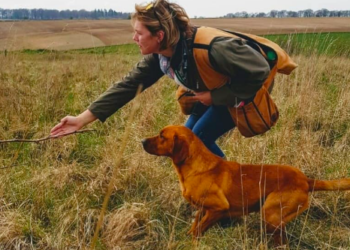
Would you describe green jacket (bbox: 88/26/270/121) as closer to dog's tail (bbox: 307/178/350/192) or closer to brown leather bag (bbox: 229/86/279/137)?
brown leather bag (bbox: 229/86/279/137)

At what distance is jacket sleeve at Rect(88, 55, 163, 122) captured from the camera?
9.30ft

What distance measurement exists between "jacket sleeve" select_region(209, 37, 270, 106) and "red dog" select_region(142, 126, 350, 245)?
469mm

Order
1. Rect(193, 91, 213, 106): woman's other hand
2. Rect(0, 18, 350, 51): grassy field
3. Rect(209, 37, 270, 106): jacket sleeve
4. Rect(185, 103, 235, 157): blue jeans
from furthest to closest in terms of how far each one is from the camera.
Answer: Rect(0, 18, 350, 51): grassy field, Rect(185, 103, 235, 157): blue jeans, Rect(193, 91, 213, 106): woman's other hand, Rect(209, 37, 270, 106): jacket sleeve

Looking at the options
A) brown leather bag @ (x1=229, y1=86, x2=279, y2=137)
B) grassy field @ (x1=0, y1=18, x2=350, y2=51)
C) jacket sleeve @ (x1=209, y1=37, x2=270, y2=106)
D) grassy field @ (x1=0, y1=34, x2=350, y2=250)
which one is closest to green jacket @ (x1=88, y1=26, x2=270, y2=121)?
jacket sleeve @ (x1=209, y1=37, x2=270, y2=106)

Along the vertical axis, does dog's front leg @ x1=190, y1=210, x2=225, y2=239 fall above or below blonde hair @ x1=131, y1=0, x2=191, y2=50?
below

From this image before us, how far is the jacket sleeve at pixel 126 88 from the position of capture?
9.30ft

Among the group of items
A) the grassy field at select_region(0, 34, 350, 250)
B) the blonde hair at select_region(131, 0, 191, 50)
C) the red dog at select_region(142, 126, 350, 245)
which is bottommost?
the grassy field at select_region(0, 34, 350, 250)

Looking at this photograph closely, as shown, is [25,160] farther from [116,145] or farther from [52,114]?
[52,114]

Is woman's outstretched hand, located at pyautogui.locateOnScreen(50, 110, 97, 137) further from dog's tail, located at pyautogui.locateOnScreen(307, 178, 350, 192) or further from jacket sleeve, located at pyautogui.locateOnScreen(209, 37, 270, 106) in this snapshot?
dog's tail, located at pyautogui.locateOnScreen(307, 178, 350, 192)

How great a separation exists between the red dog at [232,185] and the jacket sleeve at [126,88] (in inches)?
16.5

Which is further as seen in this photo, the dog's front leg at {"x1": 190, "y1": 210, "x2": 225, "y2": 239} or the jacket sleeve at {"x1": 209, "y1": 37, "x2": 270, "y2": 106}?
the dog's front leg at {"x1": 190, "y1": 210, "x2": 225, "y2": 239}

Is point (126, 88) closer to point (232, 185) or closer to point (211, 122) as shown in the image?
point (211, 122)

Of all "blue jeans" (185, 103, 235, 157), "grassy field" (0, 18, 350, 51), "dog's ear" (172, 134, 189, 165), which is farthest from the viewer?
"grassy field" (0, 18, 350, 51)

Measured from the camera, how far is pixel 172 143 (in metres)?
2.61
